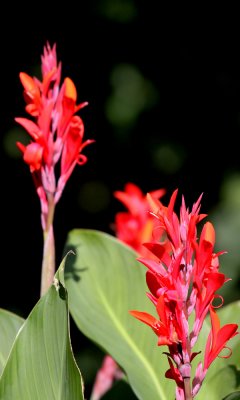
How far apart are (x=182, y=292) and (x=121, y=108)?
7.88 feet

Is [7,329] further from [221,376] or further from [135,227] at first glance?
[135,227]

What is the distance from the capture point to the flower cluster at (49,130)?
1.21 m

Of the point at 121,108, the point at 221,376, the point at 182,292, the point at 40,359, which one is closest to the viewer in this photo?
the point at 182,292

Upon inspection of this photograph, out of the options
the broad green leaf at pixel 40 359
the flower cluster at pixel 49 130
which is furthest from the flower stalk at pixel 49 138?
the broad green leaf at pixel 40 359

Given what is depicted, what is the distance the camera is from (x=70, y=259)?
1.41 metres

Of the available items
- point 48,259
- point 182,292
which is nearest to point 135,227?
point 48,259

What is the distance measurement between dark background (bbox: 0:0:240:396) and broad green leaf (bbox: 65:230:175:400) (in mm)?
1776

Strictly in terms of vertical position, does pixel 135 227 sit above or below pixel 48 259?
below

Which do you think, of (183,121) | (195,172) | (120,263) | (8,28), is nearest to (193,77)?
(183,121)

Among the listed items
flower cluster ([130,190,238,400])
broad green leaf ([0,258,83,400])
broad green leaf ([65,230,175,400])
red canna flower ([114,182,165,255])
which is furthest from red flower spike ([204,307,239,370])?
red canna flower ([114,182,165,255])

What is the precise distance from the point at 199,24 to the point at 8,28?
727mm

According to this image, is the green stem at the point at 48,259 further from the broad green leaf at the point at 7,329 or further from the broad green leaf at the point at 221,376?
the broad green leaf at the point at 221,376

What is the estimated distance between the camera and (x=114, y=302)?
1405 millimetres

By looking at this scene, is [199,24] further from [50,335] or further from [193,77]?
[50,335]
